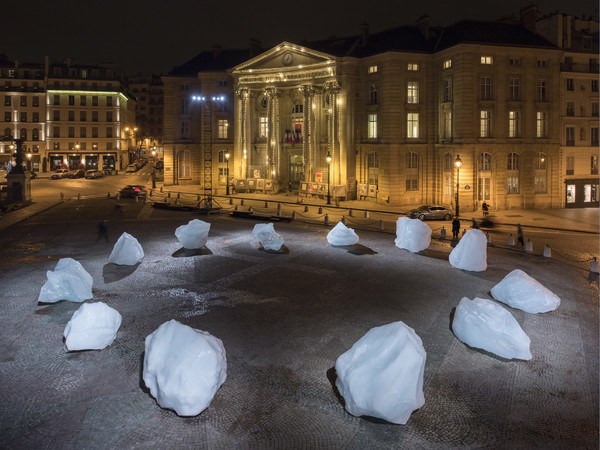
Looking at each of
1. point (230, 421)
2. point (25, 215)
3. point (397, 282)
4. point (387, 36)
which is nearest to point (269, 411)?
point (230, 421)

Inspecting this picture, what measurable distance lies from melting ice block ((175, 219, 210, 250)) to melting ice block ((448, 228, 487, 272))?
12723mm

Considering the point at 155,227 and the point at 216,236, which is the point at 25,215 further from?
the point at 216,236

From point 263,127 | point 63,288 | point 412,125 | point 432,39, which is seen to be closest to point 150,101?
point 263,127

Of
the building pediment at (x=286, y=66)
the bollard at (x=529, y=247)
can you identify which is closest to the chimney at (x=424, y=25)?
the building pediment at (x=286, y=66)

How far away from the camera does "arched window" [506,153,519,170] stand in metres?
45.5

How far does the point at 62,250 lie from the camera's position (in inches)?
1009

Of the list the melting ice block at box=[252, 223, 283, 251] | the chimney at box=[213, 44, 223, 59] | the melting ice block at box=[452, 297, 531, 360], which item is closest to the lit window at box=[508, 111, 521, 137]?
the melting ice block at box=[252, 223, 283, 251]

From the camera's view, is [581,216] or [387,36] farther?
[387,36]

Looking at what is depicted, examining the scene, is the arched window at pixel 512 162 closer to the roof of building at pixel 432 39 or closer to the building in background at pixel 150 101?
the roof of building at pixel 432 39

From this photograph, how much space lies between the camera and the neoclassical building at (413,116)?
44625 mm

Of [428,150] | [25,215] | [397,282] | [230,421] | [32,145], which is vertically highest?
[32,145]

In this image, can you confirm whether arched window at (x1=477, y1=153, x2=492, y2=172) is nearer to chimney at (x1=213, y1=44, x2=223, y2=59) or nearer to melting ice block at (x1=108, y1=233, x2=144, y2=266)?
melting ice block at (x1=108, y1=233, x2=144, y2=266)

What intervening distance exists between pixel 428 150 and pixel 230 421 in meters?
42.3

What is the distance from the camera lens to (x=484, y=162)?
44.8m
